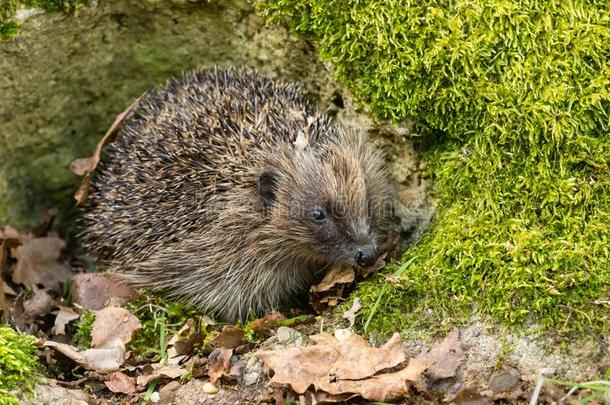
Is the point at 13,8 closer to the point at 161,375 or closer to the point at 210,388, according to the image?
the point at 161,375

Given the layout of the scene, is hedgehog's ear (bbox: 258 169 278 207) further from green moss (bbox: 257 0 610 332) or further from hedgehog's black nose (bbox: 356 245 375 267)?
green moss (bbox: 257 0 610 332)

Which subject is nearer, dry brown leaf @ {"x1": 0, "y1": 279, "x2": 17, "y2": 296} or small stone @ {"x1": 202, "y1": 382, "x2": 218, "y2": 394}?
small stone @ {"x1": 202, "y1": 382, "x2": 218, "y2": 394}

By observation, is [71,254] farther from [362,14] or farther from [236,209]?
[362,14]

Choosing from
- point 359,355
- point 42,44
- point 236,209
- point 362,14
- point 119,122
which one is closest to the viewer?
point 359,355

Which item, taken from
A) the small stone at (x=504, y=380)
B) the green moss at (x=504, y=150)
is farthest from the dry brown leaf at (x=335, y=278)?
the small stone at (x=504, y=380)

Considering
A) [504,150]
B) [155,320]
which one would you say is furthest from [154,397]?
[504,150]

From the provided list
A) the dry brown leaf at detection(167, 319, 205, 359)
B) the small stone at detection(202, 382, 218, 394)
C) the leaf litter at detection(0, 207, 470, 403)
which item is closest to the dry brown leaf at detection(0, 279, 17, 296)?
the leaf litter at detection(0, 207, 470, 403)

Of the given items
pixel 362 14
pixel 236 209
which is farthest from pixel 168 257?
pixel 362 14
